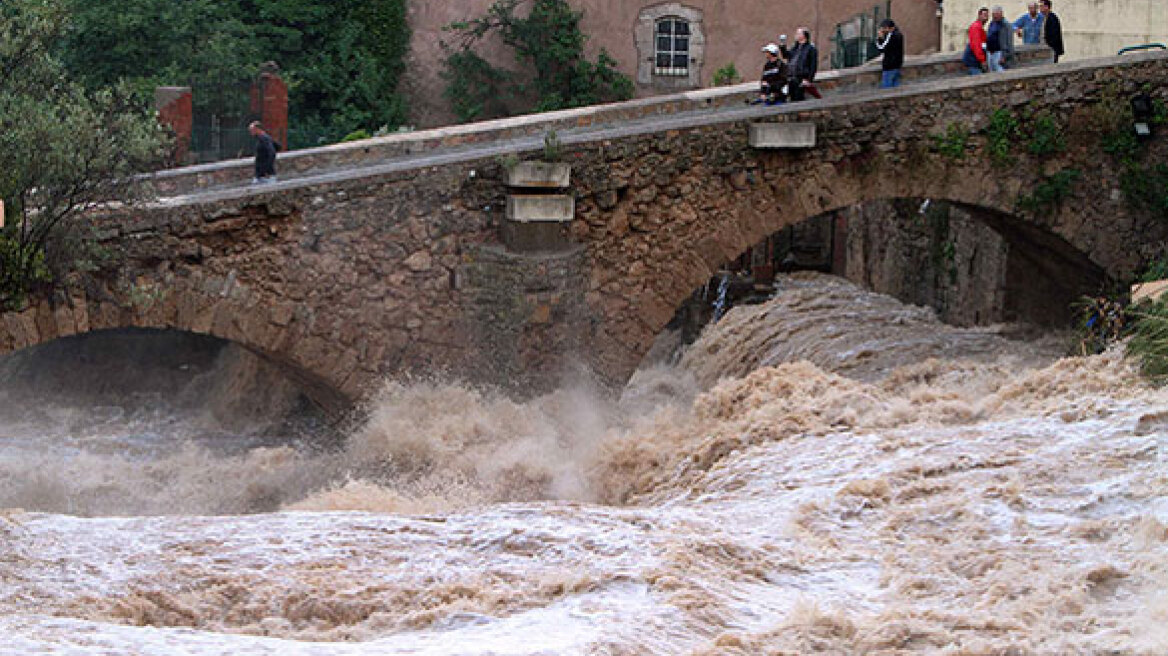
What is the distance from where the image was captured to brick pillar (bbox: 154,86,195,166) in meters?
16.2

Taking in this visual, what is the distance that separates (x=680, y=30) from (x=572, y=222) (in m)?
8.57

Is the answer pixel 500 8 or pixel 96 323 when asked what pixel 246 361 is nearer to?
pixel 96 323

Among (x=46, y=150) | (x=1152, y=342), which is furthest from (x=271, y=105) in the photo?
(x=1152, y=342)

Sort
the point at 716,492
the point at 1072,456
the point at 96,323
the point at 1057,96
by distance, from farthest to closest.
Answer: the point at 1057,96 → the point at 96,323 → the point at 716,492 → the point at 1072,456

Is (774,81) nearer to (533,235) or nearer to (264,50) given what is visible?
(533,235)

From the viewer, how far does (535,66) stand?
67.4 feet

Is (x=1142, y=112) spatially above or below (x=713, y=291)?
above

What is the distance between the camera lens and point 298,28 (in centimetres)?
2048

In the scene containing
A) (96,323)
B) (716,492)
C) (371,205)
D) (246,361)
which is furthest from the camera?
(246,361)

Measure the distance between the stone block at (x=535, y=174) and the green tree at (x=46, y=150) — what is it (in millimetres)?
2944

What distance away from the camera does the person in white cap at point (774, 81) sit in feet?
45.0

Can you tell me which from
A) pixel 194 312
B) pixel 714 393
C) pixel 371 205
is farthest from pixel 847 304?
pixel 194 312

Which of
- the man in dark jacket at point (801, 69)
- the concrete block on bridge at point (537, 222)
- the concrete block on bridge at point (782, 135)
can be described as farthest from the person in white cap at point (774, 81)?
the concrete block on bridge at point (537, 222)

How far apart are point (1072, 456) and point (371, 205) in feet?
20.4
